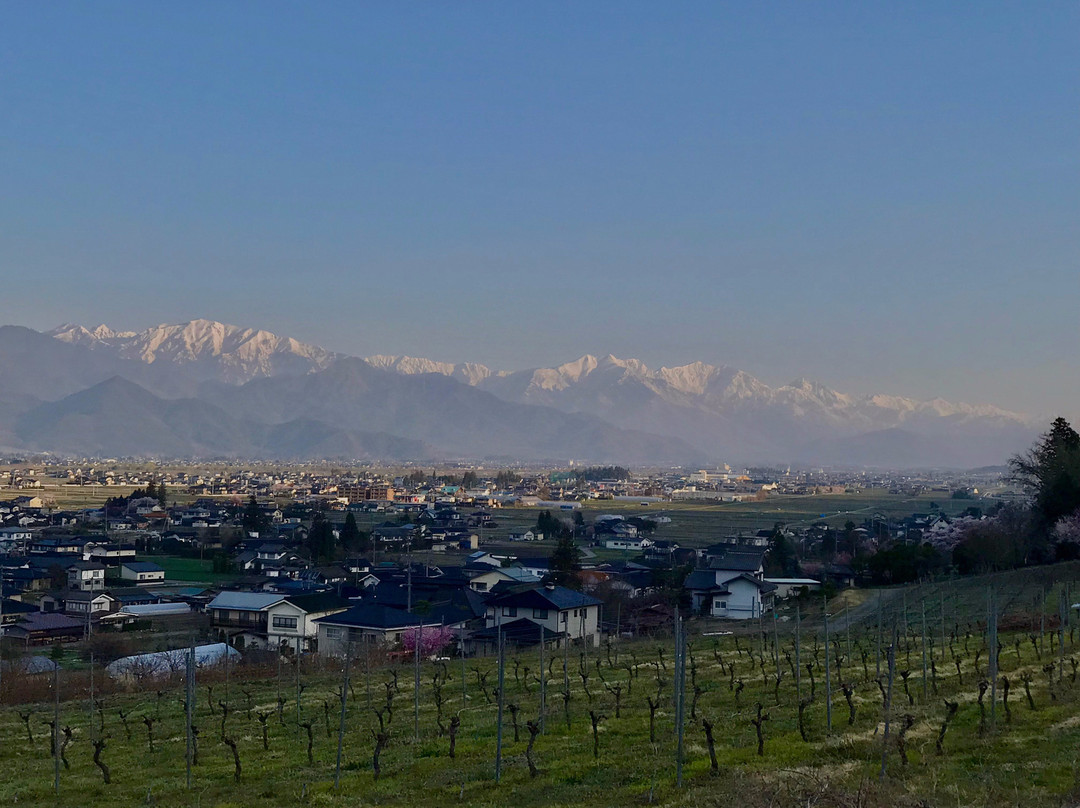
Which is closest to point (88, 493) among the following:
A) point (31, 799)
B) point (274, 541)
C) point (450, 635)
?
point (274, 541)

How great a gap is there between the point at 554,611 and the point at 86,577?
27.3m

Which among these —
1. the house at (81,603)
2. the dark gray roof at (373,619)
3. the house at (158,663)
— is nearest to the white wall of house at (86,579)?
the house at (81,603)

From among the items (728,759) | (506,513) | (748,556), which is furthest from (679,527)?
(728,759)

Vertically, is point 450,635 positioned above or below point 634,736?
below

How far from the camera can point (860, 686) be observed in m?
15.5

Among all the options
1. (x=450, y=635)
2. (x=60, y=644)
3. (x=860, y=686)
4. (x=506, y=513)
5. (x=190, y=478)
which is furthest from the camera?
(x=190, y=478)

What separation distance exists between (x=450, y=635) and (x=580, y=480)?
15768 centimetres

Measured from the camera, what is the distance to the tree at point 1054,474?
120 ft

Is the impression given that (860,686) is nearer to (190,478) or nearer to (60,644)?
(60,644)

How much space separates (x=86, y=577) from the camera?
48.5 metres

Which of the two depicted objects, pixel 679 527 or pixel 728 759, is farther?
pixel 679 527

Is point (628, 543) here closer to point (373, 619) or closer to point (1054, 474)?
point (1054, 474)

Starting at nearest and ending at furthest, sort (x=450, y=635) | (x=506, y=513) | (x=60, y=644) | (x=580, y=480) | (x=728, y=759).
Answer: (x=728, y=759) → (x=450, y=635) → (x=60, y=644) → (x=506, y=513) → (x=580, y=480)

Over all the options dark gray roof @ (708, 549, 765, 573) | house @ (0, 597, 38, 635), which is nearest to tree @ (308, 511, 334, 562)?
house @ (0, 597, 38, 635)
